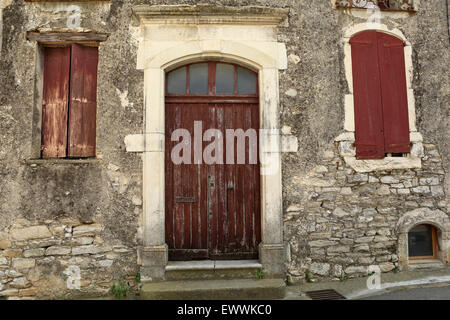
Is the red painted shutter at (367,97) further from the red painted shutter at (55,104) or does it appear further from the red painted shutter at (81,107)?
the red painted shutter at (55,104)

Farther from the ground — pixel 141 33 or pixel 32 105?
pixel 141 33

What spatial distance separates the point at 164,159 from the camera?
4234mm

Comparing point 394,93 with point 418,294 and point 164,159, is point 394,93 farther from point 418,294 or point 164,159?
point 164,159

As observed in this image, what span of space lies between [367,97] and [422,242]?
2.17 metres

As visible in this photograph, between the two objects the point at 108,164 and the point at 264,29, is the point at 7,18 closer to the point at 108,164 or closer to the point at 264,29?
the point at 108,164

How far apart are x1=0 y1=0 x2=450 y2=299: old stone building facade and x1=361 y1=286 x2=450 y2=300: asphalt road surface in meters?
0.45

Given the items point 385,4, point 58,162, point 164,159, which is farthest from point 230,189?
point 385,4

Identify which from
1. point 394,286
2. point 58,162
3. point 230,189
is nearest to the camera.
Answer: point 394,286

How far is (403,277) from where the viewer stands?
4082 millimetres

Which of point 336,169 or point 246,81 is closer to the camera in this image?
point 336,169

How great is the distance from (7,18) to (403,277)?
245 inches

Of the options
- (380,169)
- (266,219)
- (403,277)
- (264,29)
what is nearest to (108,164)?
(266,219)

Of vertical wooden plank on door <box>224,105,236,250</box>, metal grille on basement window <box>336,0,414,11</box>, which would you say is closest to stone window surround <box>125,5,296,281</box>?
vertical wooden plank on door <box>224,105,236,250</box>

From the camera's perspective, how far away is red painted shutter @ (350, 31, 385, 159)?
171 inches
